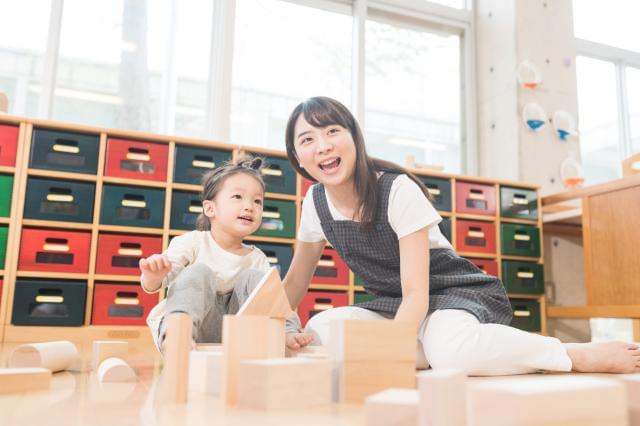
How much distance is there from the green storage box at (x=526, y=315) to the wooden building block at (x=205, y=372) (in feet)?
7.66

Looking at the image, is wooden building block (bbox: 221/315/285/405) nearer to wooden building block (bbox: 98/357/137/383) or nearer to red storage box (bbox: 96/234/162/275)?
wooden building block (bbox: 98/357/137/383)

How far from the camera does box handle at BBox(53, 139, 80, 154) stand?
2268 mm

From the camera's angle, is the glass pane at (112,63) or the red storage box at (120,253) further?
the glass pane at (112,63)

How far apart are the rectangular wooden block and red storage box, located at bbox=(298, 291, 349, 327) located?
1.76m

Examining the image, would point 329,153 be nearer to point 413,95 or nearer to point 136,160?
point 136,160

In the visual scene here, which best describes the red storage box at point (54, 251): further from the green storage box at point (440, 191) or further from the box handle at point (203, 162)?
the green storage box at point (440, 191)

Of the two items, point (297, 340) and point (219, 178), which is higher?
point (219, 178)

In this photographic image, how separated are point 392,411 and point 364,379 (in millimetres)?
215

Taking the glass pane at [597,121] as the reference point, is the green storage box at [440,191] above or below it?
below

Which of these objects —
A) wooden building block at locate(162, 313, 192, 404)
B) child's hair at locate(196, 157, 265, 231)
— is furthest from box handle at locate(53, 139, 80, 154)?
wooden building block at locate(162, 313, 192, 404)

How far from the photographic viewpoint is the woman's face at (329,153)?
1.21 m

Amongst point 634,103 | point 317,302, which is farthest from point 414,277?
point 634,103

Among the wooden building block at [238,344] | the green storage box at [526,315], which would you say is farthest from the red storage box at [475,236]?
the wooden building block at [238,344]

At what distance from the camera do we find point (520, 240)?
2.93 metres
